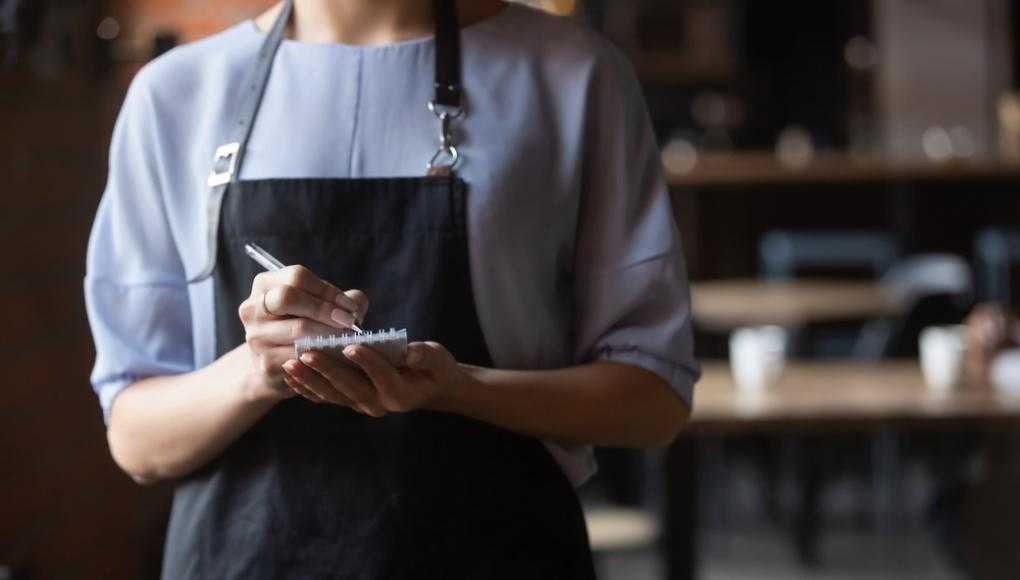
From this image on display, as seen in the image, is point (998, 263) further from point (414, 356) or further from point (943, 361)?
point (414, 356)

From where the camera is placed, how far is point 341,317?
1.02 meters

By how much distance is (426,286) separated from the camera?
46.6 inches

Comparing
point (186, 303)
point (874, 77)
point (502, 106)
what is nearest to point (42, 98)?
point (186, 303)

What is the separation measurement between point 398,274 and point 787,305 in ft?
15.7

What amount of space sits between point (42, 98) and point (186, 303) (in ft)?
2.62

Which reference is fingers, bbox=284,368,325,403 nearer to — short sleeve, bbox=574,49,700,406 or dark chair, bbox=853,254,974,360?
short sleeve, bbox=574,49,700,406

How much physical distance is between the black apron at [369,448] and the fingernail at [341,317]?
6.6 inches

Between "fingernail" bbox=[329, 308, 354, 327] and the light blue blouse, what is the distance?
19cm

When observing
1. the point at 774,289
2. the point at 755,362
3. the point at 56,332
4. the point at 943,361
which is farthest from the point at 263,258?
the point at 774,289

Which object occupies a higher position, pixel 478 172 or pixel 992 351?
pixel 478 172

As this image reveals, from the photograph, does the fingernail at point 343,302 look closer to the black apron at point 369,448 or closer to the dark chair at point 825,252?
the black apron at point 369,448

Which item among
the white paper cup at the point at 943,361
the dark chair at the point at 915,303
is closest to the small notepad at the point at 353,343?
the white paper cup at the point at 943,361

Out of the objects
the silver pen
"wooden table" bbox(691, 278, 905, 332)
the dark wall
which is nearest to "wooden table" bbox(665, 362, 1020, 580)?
the dark wall

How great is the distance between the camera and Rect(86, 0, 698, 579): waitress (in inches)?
46.4
